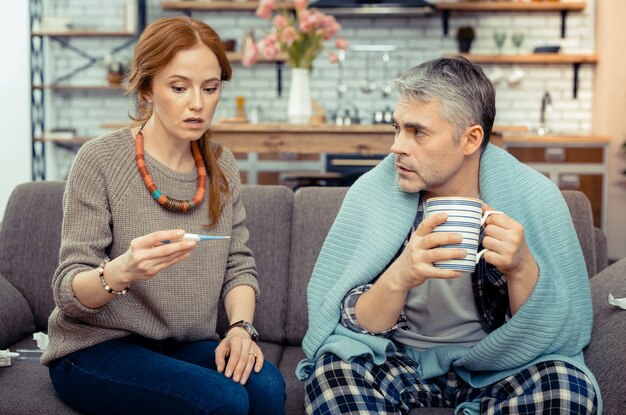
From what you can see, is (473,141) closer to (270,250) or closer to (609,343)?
(609,343)

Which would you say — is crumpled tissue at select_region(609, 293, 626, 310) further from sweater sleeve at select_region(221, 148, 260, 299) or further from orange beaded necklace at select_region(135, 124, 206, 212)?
orange beaded necklace at select_region(135, 124, 206, 212)

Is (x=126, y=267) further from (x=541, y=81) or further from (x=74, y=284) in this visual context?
(x=541, y=81)

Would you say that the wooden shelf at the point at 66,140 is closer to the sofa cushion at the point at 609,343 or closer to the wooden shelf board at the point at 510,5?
the wooden shelf board at the point at 510,5

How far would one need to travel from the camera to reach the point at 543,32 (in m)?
6.49

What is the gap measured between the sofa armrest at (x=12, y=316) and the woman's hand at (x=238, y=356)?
759 millimetres

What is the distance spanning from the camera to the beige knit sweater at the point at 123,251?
175cm

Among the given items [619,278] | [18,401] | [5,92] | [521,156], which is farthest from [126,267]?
[5,92]

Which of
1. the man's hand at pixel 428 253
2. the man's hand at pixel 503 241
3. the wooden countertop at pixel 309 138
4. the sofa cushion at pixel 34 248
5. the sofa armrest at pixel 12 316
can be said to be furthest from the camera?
the wooden countertop at pixel 309 138

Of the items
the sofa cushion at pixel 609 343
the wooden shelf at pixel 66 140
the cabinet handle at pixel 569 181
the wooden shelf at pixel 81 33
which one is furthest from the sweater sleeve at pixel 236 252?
the wooden shelf at pixel 81 33

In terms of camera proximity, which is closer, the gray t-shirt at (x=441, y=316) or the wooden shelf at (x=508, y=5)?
the gray t-shirt at (x=441, y=316)

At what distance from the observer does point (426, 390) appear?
1834 millimetres

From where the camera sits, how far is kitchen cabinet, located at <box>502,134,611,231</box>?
5.79 m

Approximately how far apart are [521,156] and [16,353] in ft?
14.5

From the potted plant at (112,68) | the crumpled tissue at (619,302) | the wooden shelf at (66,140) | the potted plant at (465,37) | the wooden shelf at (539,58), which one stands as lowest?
the crumpled tissue at (619,302)
